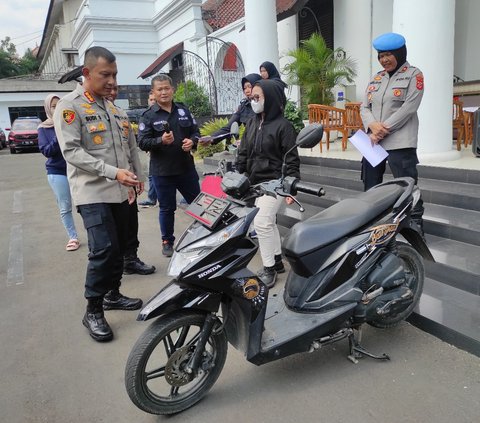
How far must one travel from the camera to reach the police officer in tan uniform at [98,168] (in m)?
3.04

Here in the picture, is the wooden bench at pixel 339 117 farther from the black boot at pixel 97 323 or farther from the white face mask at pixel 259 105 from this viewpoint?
the black boot at pixel 97 323

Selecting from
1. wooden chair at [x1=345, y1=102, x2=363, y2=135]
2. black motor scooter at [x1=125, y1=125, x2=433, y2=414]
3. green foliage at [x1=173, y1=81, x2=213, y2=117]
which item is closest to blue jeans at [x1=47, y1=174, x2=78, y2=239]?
black motor scooter at [x1=125, y1=125, x2=433, y2=414]

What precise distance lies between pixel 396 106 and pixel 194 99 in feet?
35.3

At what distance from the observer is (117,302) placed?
148 inches

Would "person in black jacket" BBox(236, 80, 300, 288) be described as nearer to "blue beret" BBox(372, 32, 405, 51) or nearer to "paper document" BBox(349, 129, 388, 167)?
"paper document" BBox(349, 129, 388, 167)

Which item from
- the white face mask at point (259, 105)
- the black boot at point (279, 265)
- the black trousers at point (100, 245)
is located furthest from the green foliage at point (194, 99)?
A: the black trousers at point (100, 245)

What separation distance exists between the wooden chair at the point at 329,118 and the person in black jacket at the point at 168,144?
395cm

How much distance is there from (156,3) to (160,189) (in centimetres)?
1815

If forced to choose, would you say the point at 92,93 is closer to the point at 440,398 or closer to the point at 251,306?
the point at 251,306

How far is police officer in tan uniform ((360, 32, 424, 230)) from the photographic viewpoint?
359 centimetres

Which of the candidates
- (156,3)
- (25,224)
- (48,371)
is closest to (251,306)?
(48,371)

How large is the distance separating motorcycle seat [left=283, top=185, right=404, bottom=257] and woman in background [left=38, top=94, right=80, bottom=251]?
3245 mm

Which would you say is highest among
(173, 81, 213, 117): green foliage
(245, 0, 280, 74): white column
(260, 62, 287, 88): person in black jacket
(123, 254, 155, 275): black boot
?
(245, 0, 280, 74): white column

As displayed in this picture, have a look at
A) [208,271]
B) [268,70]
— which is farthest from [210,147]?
[208,271]
